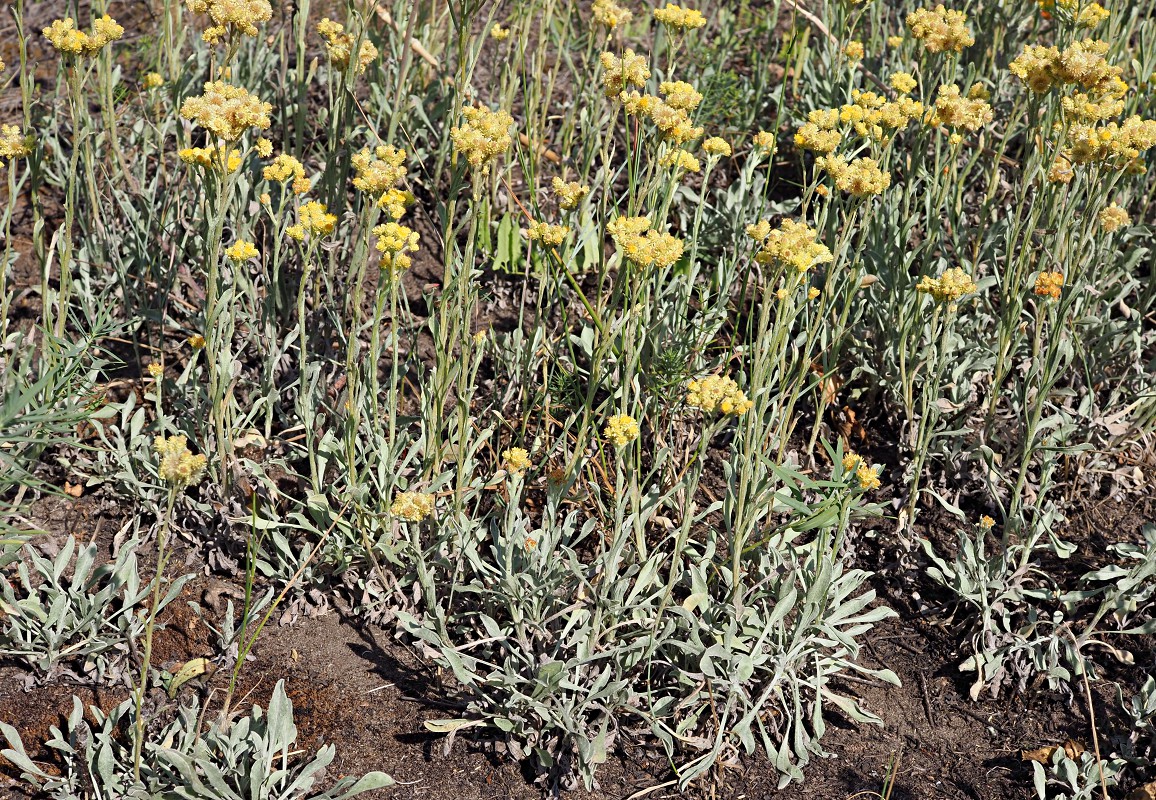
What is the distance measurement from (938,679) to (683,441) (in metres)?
0.86

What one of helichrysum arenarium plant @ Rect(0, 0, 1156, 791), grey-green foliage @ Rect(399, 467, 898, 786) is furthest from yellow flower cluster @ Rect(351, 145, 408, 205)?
grey-green foliage @ Rect(399, 467, 898, 786)

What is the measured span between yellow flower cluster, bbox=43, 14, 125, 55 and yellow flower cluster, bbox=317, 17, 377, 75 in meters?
0.51

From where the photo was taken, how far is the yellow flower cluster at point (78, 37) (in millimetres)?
2160

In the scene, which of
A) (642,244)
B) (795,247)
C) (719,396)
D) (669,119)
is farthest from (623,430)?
(669,119)

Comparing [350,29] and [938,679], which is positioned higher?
[350,29]

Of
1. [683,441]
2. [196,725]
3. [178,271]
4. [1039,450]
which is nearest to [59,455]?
[178,271]

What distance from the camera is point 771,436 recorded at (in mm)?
2574

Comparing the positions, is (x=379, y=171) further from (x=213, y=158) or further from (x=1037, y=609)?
(x=1037, y=609)

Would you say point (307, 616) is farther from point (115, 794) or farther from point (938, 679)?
point (938, 679)

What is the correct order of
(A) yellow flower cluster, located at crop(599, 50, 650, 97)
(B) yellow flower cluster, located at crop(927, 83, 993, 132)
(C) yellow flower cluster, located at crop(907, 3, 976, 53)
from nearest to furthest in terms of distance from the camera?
(A) yellow flower cluster, located at crop(599, 50, 650, 97) < (B) yellow flower cluster, located at crop(927, 83, 993, 132) < (C) yellow flower cluster, located at crop(907, 3, 976, 53)

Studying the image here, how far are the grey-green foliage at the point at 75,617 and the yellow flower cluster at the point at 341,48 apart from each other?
1315 mm

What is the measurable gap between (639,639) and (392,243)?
3.20ft

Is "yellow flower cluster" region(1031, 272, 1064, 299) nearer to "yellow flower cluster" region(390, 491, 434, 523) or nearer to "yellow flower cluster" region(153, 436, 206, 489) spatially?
"yellow flower cluster" region(390, 491, 434, 523)

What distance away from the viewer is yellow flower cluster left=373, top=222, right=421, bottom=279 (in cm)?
195
